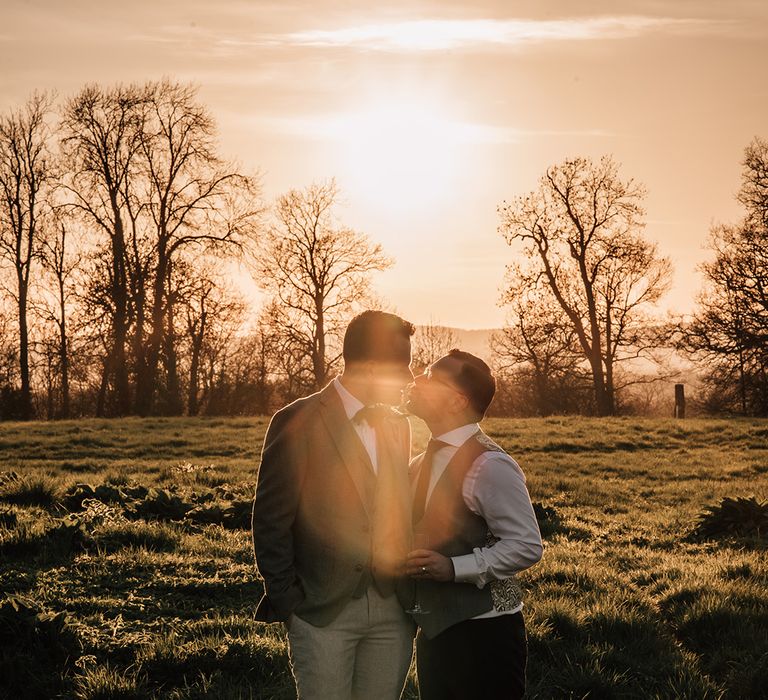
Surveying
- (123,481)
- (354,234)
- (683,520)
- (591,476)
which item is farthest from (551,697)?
(354,234)

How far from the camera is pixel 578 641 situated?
20.3ft

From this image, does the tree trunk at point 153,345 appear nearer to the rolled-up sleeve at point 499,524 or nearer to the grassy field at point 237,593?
the grassy field at point 237,593

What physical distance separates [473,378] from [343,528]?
84 cm

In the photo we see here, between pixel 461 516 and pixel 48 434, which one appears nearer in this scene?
pixel 461 516

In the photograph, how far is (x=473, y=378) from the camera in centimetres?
362

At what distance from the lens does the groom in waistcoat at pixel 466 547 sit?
339cm

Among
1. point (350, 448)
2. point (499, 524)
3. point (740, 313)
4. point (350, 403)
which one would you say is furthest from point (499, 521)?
point (740, 313)

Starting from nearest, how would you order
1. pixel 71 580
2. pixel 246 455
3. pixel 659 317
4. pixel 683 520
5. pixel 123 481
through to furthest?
pixel 71 580
pixel 683 520
pixel 123 481
pixel 246 455
pixel 659 317

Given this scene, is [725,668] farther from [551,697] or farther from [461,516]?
[461,516]

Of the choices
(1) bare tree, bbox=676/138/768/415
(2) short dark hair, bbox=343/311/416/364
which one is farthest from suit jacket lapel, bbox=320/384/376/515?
(1) bare tree, bbox=676/138/768/415

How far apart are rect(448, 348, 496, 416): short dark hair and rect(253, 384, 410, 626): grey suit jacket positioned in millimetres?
516

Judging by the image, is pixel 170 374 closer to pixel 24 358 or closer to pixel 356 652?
pixel 24 358

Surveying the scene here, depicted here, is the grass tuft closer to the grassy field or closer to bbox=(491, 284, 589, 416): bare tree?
the grassy field

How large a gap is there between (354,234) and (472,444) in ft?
136
